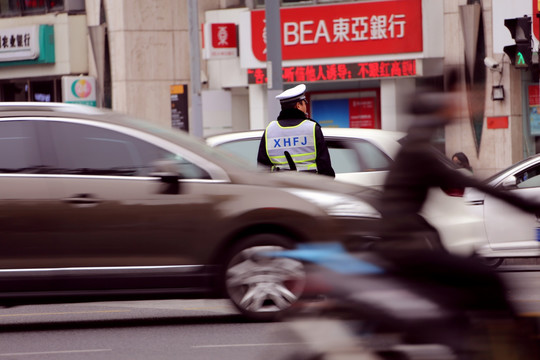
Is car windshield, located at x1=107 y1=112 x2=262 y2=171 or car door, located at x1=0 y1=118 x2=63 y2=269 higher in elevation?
car windshield, located at x1=107 y1=112 x2=262 y2=171

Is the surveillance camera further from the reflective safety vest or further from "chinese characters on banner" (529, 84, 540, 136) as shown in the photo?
the reflective safety vest

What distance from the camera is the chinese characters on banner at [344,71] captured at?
24.9 meters

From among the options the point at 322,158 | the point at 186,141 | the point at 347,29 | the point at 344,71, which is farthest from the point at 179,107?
the point at 186,141

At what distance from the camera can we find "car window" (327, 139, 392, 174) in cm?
1143

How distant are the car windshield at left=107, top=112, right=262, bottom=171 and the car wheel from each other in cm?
56

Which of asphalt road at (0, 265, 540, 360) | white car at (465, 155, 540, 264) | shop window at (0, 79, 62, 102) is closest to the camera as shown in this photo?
asphalt road at (0, 265, 540, 360)

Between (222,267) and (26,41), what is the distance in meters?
22.9

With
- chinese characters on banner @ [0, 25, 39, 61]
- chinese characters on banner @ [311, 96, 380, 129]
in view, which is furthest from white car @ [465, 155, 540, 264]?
chinese characters on banner @ [0, 25, 39, 61]

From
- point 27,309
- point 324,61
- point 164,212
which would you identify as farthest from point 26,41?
point 164,212

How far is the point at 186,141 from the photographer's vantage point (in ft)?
29.1

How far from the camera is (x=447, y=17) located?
24.4 m

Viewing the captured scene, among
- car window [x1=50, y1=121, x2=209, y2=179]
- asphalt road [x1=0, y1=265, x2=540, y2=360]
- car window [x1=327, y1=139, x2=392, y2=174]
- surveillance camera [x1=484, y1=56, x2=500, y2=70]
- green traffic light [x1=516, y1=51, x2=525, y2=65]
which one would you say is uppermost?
surveillance camera [x1=484, y1=56, x2=500, y2=70]

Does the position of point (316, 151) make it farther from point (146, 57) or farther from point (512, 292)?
point (146, 57)

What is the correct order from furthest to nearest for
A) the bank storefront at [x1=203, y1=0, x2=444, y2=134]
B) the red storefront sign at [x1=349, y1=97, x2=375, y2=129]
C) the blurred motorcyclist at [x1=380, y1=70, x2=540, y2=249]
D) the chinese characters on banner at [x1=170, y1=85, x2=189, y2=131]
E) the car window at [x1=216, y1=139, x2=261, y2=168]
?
the chinese characters on banner at [x1=170, y1=85, x2=189, y2=131]
the red storefront sign at [x1=349, y1=97, x2=375, y2=129]
the bank storefront at [x1=203, y1=0, x2=444, y2=134]
the car window at [x1=216, y1=139, x2=261, y2=168]
the blurred motorcyclist at [x1=380, y1=70, x2=540, y2=249]
